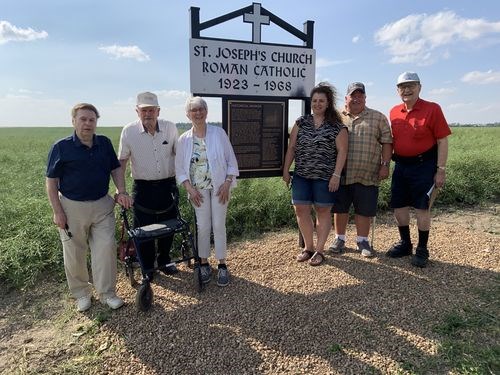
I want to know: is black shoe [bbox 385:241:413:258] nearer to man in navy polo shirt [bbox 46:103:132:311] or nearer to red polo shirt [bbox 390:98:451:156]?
red polo shirt [bbox 390:98:451:156]

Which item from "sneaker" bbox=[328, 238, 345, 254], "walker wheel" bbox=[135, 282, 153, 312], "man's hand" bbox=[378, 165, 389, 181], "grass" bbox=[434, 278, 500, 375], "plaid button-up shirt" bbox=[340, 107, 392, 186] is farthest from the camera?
"sneaker" bbox=[328, 238, 345, 254]

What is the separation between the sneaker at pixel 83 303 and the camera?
3.95m

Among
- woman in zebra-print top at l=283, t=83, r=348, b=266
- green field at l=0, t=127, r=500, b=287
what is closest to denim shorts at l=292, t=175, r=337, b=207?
woman in zebra-print top at l=283, t=83, r=348, b=266

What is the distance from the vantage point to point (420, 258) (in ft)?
15.7

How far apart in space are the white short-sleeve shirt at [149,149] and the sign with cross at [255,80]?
2.91ft

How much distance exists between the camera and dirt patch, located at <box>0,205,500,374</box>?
3.09 meters

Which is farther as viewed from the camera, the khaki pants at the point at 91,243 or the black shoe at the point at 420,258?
the black shoe at the point at 420,258

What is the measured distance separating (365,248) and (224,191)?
7.32ft

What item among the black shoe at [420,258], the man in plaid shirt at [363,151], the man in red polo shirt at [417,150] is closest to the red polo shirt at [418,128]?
the man in red polo shirt at [417,150]

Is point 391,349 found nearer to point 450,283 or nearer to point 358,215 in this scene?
point 450,283

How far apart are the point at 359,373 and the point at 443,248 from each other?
3.23 meters

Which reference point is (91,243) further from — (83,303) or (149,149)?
(149,149)

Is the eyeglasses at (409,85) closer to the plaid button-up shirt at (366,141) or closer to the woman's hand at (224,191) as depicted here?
the plaid button-up shirt at (366,141)

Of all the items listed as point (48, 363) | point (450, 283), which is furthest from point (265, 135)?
point (48, 363)
